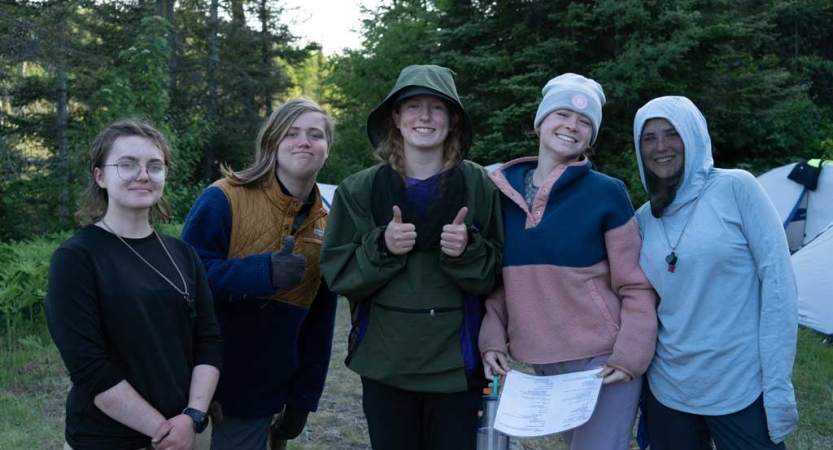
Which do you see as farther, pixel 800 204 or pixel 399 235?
pixel 800 204

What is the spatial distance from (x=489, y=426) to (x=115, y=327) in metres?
1.32

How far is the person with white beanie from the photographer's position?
239 cm

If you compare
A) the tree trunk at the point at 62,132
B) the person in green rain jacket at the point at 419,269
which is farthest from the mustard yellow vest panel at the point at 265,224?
the tree trunk at the point at 62,132

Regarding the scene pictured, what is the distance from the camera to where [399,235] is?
7.61 feet

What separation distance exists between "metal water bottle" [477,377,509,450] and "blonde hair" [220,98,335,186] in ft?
4.06

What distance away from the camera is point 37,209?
1357cm

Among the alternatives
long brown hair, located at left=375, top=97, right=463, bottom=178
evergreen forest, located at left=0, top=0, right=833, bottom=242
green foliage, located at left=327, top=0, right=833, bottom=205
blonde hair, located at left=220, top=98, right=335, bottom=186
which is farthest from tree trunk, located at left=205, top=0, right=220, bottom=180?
long brown hair, located at left=375, top=97, right=463, bottom=178

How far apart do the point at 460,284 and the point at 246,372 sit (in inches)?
39.4

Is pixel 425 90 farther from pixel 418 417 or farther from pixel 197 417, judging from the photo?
pixel 197 417

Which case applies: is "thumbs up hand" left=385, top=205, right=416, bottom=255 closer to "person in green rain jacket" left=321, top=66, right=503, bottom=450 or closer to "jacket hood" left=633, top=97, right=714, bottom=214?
"person in green rain jacket" left=321, top=66, right=503, bottom=450

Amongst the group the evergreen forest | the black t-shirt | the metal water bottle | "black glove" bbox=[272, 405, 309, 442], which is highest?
the evergreen forest

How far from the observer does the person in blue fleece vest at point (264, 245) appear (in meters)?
2.71

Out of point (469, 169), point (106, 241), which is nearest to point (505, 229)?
point (469, 169)

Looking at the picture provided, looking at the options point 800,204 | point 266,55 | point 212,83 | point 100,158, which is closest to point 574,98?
point 100,158
